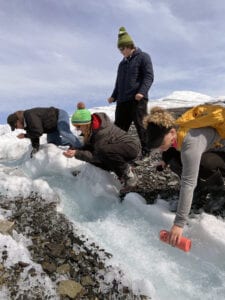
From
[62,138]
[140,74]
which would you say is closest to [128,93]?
[140,74]

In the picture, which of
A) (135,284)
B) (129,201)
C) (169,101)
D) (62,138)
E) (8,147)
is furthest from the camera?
(169,101)

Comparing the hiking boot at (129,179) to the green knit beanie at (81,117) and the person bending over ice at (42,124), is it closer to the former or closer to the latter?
the green knit beanie at (81,117)

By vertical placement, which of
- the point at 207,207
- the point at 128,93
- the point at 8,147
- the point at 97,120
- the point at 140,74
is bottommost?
the point at 8,147

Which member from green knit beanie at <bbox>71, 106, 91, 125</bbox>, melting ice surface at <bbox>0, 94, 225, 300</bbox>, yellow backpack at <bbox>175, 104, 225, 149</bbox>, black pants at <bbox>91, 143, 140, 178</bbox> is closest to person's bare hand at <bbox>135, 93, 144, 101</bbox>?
black pants at <bbox>91, 143, 140, 178</bbox>

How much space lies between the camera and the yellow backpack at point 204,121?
3236 mm

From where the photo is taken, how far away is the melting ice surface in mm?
2979

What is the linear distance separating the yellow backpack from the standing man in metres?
2.21

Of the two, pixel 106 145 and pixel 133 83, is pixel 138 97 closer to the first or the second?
pixel 133 83

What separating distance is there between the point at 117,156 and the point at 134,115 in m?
1.37

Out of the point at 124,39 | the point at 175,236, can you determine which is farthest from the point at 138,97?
the point at 175,236

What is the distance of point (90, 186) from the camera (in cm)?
491

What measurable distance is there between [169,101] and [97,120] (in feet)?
48.0

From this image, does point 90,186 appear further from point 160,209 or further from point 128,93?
point 128,93

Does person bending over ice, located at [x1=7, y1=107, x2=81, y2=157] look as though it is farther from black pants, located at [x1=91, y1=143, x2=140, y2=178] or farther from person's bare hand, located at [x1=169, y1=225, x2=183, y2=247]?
person's bare hand, located at [x1=169, y1=225, x2=183, y2=247]
